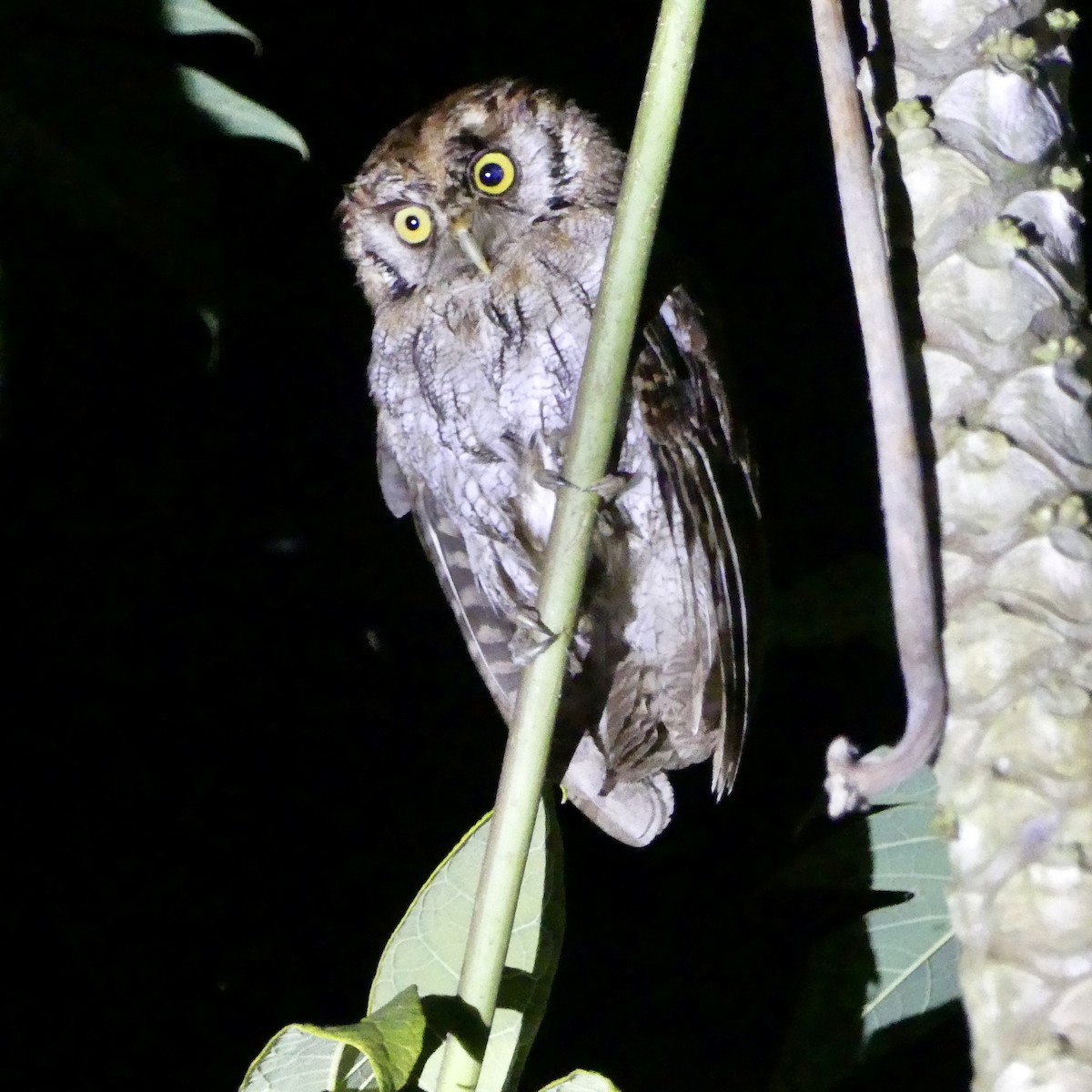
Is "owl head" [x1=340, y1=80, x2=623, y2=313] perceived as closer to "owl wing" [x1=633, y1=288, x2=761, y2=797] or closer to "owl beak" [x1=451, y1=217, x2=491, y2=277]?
"owl beak" [x1=451, y1=217, x2=491, y2=277]

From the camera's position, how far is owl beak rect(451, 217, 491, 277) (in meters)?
1.11

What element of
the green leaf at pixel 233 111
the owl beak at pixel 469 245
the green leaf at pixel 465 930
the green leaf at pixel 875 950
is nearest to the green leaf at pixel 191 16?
the green leaf at pixel 233 111

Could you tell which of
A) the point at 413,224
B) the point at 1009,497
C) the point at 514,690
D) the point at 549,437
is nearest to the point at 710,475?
the point at 549,437

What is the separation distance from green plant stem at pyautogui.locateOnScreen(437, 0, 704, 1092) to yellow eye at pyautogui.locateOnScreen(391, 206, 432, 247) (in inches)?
25.6

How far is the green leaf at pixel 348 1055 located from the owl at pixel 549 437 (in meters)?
0.41

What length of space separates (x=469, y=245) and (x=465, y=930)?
66 centimetres

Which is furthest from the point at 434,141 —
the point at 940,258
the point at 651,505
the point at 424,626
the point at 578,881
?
the point at 578,881

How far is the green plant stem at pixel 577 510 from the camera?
0.54 meters

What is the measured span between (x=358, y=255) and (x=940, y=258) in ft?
2.75

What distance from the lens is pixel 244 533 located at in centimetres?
135

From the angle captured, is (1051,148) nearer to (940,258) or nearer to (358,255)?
(940,258)

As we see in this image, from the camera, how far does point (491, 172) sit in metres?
1.15

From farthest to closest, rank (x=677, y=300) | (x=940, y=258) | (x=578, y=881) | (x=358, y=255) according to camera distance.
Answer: (x=578, y=881)
(x=358, y=255)
(x=677, y=300)
(x=940, y=258)

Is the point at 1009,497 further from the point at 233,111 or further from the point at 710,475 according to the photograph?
the point at 233,111
